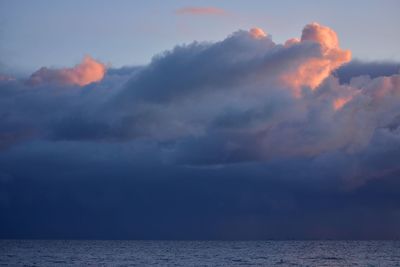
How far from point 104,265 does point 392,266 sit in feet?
210

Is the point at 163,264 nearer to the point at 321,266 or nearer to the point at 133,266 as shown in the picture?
the point at 133,266

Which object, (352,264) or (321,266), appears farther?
(352,264)

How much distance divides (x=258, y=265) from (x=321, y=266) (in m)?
14.9

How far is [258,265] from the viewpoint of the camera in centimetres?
13875

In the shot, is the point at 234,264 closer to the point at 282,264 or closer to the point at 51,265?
the point at 282,264

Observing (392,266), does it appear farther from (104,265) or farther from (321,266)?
(104,265)

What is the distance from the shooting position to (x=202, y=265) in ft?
458

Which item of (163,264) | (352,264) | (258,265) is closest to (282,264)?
(258,265)

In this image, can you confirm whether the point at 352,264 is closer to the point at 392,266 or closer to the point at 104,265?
the point at 392,266

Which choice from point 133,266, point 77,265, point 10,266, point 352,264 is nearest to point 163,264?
point 133,266

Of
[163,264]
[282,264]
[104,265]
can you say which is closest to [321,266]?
[282,264]

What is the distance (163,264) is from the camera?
143750mm

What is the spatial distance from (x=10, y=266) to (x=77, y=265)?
14284 mm

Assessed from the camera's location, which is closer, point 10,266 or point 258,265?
point 10,266
